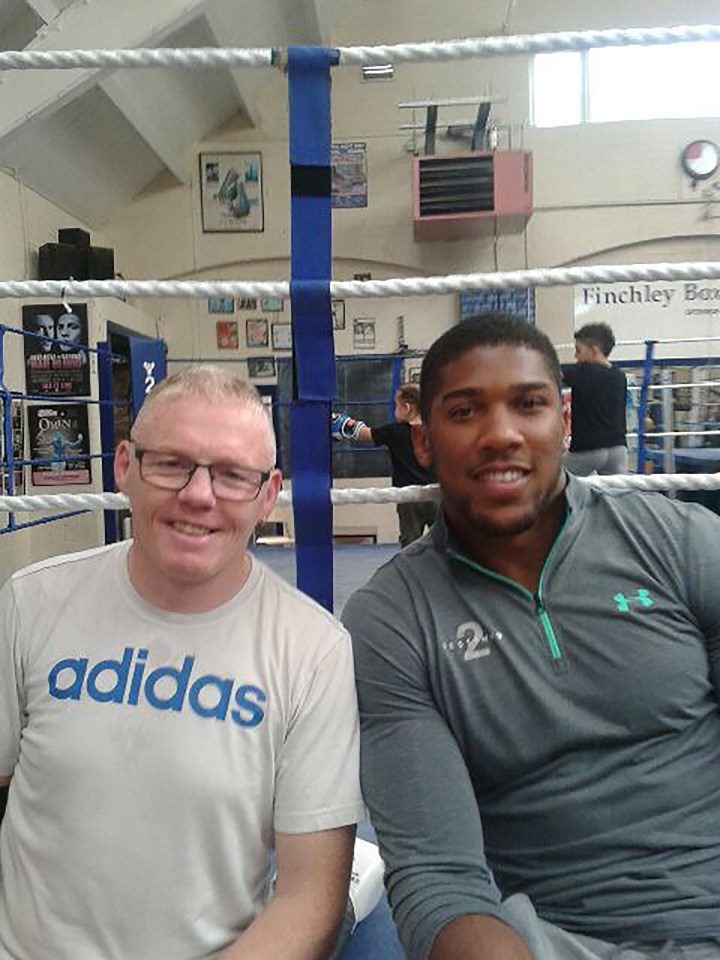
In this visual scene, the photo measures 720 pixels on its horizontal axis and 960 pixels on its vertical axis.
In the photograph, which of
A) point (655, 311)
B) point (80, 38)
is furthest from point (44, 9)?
point (655, 311)

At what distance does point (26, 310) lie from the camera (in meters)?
5.07

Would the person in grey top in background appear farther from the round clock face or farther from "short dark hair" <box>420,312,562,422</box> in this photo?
the round clock face

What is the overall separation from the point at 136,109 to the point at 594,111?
3567 mm

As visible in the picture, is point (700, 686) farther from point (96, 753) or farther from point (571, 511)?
point (96, 753)

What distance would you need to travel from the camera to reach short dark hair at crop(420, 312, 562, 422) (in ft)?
3.01

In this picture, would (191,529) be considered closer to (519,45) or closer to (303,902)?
(303,902)

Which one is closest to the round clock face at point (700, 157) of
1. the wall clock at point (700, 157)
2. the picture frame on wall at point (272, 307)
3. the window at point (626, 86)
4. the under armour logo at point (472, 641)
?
the wall clock at point (700, 157)

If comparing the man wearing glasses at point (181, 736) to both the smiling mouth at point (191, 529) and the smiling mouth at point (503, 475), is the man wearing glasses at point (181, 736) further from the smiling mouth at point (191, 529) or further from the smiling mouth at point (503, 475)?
the smiling mouth at point (503, 475)

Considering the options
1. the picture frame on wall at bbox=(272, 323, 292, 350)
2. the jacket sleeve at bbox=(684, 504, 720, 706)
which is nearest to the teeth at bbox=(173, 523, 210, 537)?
the jacket sleeve at bbox=(684, 504, 720, 706)

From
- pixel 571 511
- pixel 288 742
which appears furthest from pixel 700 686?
pixel 288 742

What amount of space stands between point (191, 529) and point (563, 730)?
431 millimetres

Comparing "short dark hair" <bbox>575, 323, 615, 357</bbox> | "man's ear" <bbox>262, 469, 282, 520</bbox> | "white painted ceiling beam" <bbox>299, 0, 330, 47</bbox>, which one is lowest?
"man's ear" <bbox>262, 469, 282, 520</bbox>

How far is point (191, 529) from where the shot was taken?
0.77m

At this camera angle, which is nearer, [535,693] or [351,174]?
[535,693]
